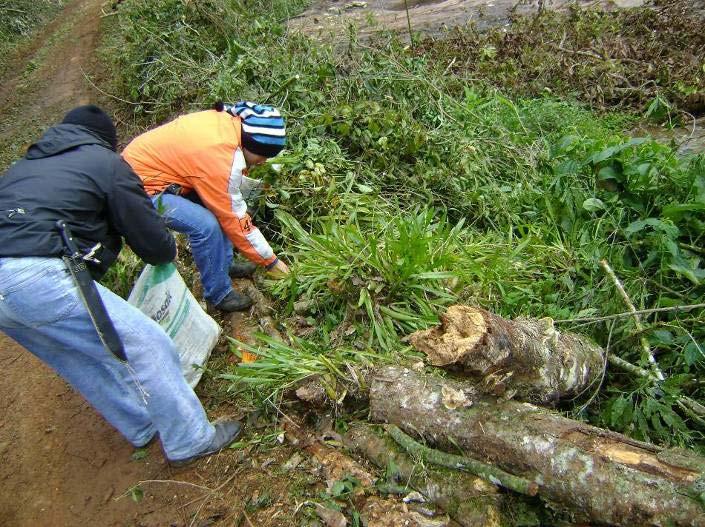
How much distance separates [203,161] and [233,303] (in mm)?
993

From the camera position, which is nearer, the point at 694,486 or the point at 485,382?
the point at 694,486

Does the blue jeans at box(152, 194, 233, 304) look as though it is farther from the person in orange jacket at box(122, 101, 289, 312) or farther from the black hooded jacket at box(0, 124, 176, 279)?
the black hooded jacket at box(0, 124, 176, 279)

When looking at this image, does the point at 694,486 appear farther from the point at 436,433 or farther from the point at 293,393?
the point at 293,393

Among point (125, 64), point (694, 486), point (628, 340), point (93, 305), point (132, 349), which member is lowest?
point (628, 340)

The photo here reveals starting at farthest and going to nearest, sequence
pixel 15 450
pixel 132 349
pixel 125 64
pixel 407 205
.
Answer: pixel 125 64 → pixel 407 205 → pixel 15 450 → pixel 132 349

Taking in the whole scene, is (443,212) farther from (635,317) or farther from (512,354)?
(512,354)

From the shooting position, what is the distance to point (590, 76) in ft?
19.3

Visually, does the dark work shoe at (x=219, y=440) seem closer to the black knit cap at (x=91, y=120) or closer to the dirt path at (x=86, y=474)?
the dirt path at (x=86, y=474)

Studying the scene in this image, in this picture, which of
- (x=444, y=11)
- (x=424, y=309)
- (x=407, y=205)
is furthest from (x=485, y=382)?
(x=444, y=11)

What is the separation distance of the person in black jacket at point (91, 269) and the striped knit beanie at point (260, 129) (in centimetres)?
78

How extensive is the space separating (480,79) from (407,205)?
9.36ft

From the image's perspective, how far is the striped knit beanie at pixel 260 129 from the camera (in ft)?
9.77

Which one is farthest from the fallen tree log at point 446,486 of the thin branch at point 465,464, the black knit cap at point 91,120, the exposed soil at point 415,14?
the exposed soil at point 415,14

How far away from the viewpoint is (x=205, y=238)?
3.11m
